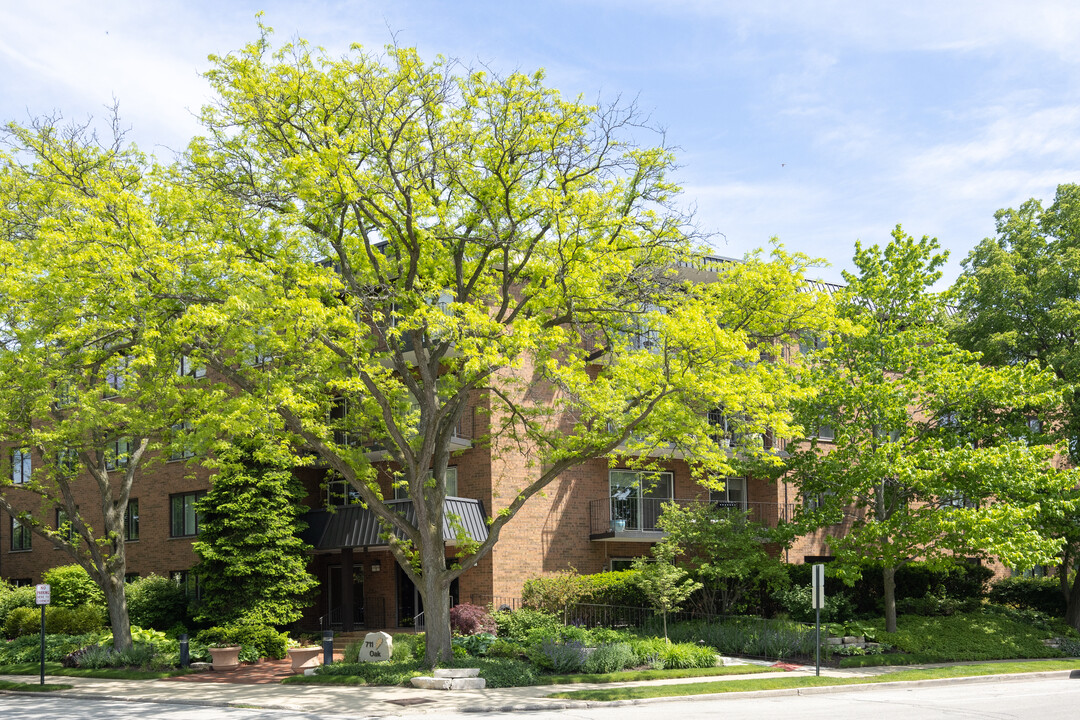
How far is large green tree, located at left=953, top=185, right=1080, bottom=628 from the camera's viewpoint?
2950 centimetres

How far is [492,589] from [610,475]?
585 cm

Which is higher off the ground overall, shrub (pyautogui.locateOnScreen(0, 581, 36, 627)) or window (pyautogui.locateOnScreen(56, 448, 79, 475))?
window (pyautogui.locateOnScreen(56, 448, 79, 475))

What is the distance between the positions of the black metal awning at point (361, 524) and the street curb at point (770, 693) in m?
10.1

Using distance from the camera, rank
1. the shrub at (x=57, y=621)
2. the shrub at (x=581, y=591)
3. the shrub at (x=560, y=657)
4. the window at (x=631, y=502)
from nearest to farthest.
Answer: the shrub at (x=560, y=657) → the shrub at (x=581, y=591) → the shrub at (x=57, y=621) → the window at (x=631, y=502)

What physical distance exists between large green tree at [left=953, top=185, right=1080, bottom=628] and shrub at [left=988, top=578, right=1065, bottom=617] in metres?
2.59

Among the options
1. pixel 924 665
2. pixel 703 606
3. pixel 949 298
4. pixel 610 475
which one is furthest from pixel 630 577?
pixel 949 298

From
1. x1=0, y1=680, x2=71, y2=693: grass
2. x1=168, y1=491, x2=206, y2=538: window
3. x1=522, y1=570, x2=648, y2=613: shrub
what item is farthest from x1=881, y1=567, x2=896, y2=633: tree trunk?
x1=168, y1=491, x2=206, y2=538: window

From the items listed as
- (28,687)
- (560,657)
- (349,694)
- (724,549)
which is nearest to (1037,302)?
(724,549)

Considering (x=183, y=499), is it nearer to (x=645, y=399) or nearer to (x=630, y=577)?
(x=630, y=577)

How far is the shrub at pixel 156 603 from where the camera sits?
30.8 m

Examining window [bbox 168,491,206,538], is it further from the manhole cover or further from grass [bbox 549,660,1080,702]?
grass [bbox 549,660,1080,702]

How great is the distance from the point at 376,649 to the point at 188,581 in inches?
537

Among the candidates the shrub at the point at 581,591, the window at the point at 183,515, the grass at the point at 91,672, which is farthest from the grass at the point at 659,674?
the window at the point at 183,515

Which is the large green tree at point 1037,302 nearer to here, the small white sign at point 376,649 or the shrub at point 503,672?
the shrub at point 503,672
